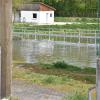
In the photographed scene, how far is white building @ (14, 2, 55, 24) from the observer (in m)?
65.7

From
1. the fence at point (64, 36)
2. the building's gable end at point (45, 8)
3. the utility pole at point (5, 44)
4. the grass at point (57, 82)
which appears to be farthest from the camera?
the building's gable end at point (45, 8)

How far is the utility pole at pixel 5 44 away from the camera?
340 inches

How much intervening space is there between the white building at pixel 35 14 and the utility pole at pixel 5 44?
5655cm

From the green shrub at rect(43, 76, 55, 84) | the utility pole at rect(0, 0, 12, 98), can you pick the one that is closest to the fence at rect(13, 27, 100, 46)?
the green shrub at rect(43, 76, 55, 84)

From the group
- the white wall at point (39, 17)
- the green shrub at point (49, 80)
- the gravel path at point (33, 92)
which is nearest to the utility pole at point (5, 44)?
the gravel path at point (33, 92)

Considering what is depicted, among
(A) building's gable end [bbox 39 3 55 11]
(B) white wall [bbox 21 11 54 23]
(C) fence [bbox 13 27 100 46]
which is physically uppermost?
(A) building's gable end [bbox 39 3 55 11]

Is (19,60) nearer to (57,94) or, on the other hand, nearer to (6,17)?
(57,94)

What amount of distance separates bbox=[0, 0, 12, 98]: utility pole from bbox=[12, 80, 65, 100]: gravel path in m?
1.83

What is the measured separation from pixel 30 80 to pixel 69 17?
51.3 meters

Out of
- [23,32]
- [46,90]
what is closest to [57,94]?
[46,90]

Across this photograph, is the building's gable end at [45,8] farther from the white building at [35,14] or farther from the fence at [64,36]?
the fence at [64,36]

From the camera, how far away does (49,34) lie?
35500 millimetres

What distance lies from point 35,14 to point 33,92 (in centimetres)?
5646

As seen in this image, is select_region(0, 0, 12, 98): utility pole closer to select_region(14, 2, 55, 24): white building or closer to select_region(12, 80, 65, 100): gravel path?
select_region(12, 80, 65, 100): gravel path
